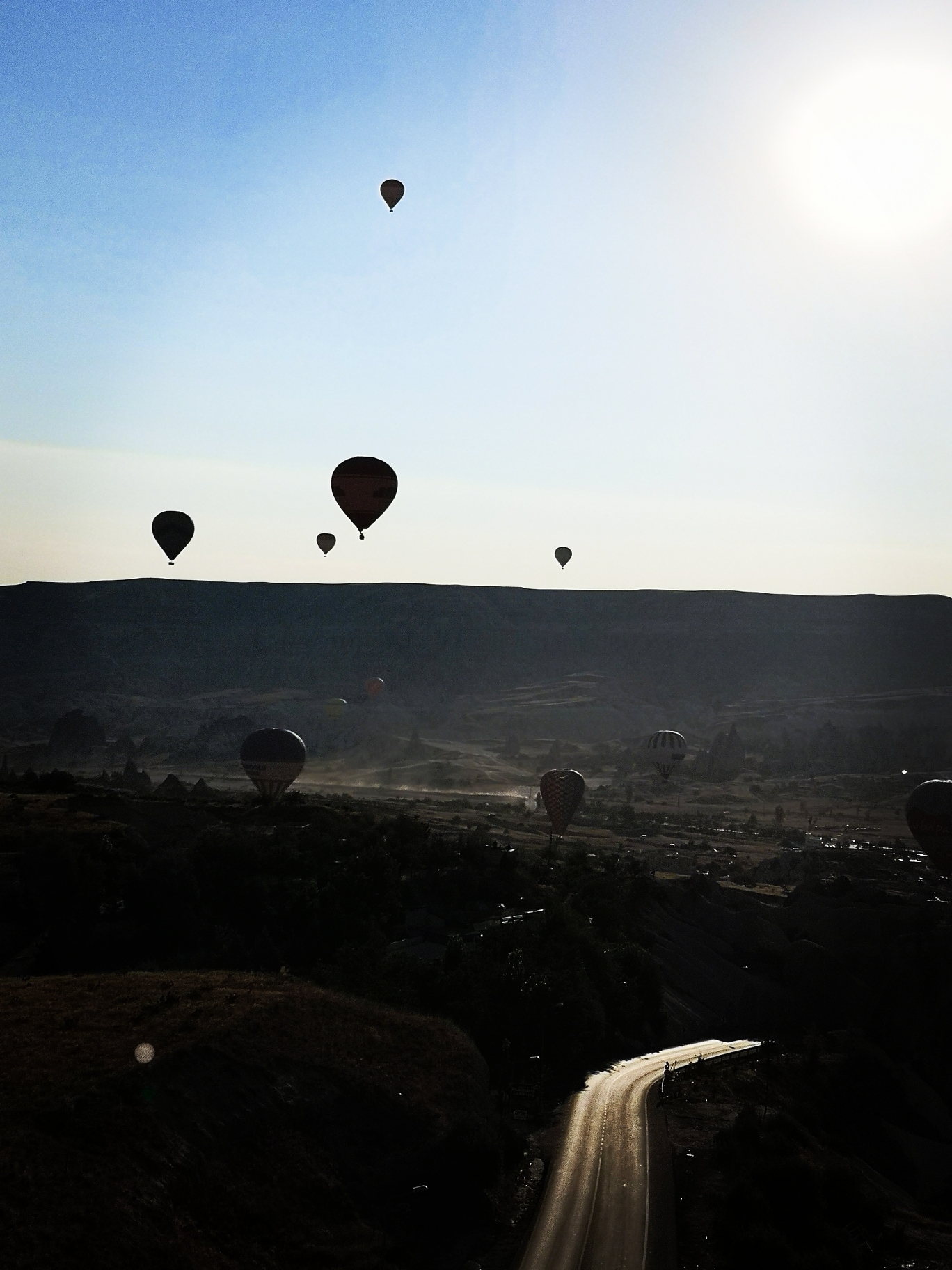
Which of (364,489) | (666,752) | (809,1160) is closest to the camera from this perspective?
(809,1160)

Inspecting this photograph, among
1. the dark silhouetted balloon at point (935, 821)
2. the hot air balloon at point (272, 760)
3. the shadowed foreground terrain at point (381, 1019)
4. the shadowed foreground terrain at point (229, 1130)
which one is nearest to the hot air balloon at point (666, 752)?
the shadowed foreground terrain at point (381, 1019)

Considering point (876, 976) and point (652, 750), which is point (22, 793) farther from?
point (652, 750)

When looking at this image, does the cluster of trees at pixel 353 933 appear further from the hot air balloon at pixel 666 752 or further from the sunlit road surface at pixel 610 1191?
the hot air balloon at pixel 666 752

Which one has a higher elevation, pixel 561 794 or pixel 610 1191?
pixel 561 794

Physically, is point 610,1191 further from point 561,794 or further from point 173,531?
point 561,794

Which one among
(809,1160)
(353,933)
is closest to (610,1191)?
(809,1160)

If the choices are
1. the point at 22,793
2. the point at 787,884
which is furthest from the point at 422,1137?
the point at 787,884
